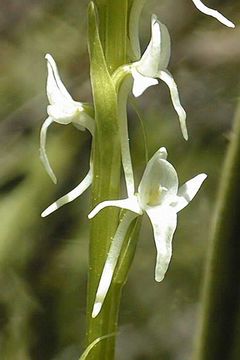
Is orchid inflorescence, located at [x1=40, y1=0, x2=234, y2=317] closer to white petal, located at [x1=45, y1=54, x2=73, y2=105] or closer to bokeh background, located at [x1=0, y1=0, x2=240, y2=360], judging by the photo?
white petal, located at [x1=45, y1=54, x2=73, y2=105]

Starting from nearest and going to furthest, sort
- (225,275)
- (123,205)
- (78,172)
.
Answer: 1. (123,205)
2. (225,275)
3. (78,172)

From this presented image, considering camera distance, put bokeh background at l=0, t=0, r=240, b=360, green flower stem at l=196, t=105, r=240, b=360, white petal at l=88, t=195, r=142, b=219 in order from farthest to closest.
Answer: bokeh background at l=0, t=0, r=240, b=360 < green flower stem at l=196, t=105, r=240, b=360 < white petal at l=88, t=195, r=142, b=219

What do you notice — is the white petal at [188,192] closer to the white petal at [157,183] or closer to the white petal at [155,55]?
the white petal at [157,183]

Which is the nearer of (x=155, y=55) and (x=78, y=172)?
(x=155, y=55)

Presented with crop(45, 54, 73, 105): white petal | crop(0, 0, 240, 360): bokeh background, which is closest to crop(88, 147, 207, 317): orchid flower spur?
crop(45, 54, 73, 105): white petal

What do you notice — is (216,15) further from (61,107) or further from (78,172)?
(78,172)

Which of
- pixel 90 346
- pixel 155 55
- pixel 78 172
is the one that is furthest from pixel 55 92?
pixel 78 172

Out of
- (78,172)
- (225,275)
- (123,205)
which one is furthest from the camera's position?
(78,172)
